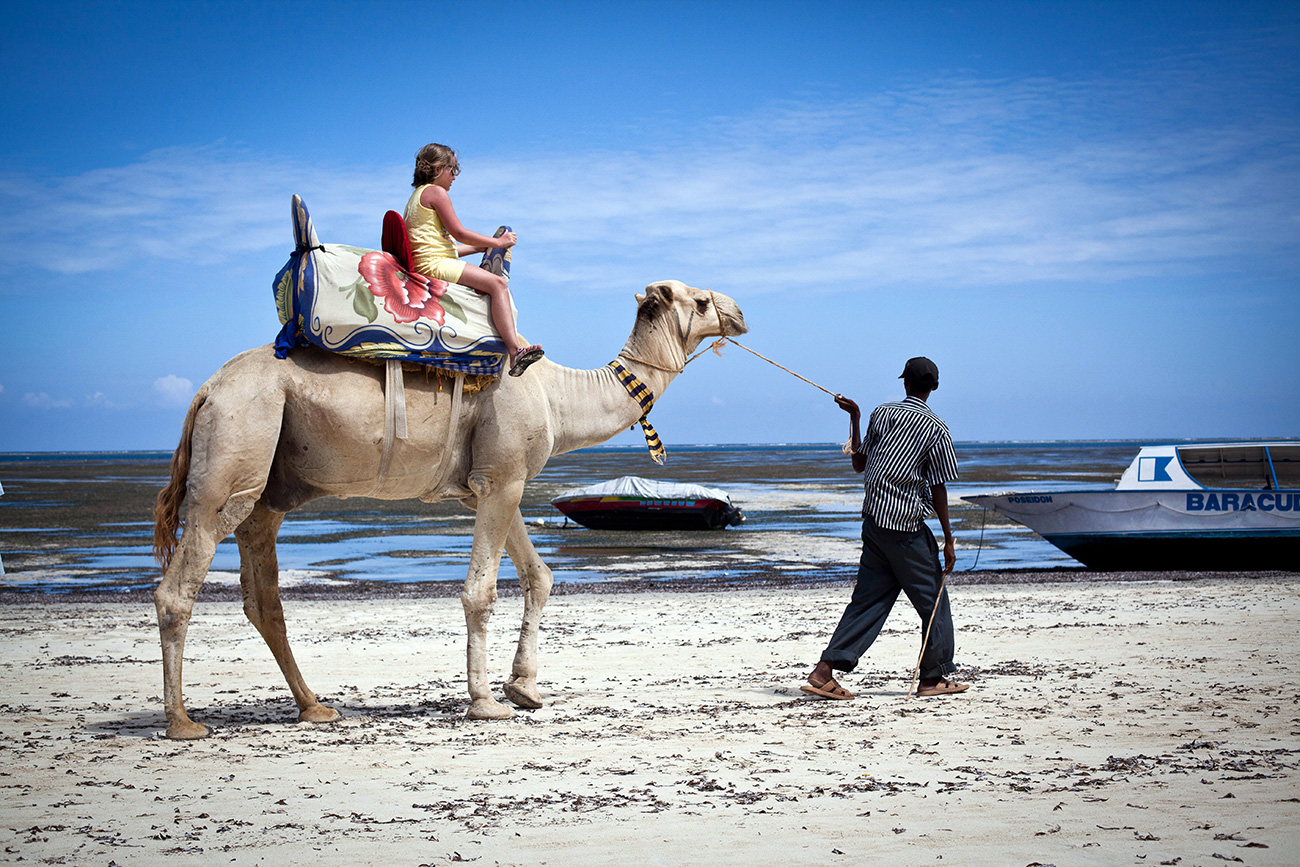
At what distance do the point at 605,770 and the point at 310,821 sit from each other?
62.0 inches

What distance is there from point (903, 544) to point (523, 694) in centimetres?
294

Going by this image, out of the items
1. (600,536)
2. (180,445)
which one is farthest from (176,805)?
(600,536)

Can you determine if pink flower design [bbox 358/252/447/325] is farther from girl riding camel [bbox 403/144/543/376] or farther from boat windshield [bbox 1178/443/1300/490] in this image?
boat windshield [bbox 1178/443/1300/490]

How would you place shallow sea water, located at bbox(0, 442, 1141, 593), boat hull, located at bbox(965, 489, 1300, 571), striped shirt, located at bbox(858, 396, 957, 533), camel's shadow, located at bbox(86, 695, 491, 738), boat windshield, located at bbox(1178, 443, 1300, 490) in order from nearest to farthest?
camel's shadow, located at bbox(86, 695, 491, 738) < striped shirt, located at bbox(858, 396, 957, 533) < boat hull, located at bbox(965, 489, 1300, 571) < boat windshield, located at bbox(1178, 443, 1300, 490) < shallow sea water, located at bbox(0, 442, 1141, 593)

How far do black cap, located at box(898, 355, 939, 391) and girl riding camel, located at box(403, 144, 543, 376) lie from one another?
2771 mm

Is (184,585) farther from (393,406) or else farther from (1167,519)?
(1167,519)

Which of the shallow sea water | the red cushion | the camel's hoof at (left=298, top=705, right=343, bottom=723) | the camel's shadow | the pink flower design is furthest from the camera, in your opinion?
the shallow sea water

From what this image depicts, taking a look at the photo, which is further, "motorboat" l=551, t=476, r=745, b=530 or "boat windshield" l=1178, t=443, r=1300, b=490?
"motorboat" l=551, t=476, r=745, b=530

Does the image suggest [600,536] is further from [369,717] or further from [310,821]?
[310,821]

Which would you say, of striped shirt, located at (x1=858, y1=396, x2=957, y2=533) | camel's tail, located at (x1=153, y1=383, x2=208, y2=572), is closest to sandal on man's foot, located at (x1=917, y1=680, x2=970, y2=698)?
striped shirt, located at (x1=858, y1=396, x2=957, y2=533)

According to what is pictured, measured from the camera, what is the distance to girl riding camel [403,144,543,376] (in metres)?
7.34

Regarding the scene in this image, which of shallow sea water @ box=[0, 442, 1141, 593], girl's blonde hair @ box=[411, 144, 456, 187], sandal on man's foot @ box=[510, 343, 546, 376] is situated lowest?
shallow sea water @ box=[0, 442, 1141, 593]

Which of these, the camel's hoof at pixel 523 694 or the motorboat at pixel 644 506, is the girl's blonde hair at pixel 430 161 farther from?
the motorboat at pixel 644 506

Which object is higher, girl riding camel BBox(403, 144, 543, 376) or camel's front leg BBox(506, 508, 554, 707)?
girl riding camel BBox(403, 144, 543, 376)
